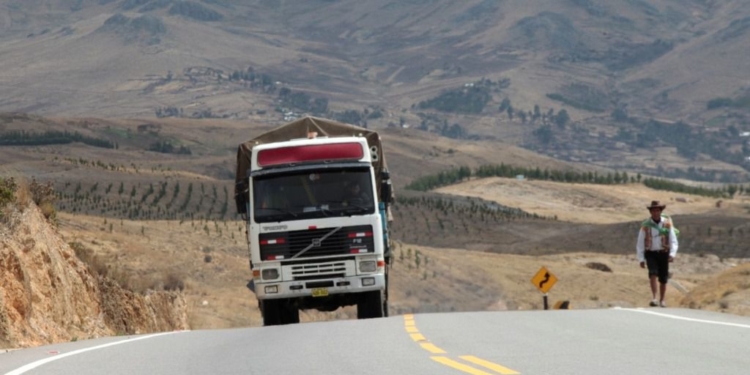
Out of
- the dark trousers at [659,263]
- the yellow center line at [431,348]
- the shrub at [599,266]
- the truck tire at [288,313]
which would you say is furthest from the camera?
the shrub at [599,266]

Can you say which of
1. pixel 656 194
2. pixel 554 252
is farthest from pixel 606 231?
pixel 656 194

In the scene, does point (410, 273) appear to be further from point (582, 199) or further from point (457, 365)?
point (582, 199)

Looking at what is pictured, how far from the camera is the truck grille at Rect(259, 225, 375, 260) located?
824 inches

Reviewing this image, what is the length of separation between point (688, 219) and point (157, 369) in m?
74.0

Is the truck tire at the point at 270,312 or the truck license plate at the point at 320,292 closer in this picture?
→ the truck license plate at the point at 320,292

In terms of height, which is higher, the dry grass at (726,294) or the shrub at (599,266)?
the dry grass at (726,294)

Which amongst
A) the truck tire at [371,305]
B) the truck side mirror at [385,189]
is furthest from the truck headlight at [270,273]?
the truck side mirror at [385,189]

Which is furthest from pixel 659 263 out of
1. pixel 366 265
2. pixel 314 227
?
pixel 314 227

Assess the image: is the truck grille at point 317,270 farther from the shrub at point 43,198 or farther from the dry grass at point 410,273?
the dry grass at point 410,273

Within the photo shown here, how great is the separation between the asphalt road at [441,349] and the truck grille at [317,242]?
2.37m

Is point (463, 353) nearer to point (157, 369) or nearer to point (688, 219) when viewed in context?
point (157, 369)

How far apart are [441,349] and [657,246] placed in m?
9.44

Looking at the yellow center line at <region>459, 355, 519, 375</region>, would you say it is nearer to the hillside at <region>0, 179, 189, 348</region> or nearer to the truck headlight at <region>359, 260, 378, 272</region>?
the hillside at <region>0, 179, 189, 348</region>

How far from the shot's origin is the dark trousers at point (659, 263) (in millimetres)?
22266
